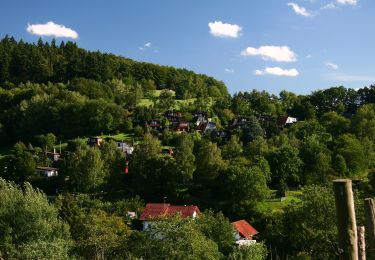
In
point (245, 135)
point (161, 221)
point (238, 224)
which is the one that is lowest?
point (238, 224)

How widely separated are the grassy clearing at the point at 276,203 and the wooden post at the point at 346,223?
37.6 m

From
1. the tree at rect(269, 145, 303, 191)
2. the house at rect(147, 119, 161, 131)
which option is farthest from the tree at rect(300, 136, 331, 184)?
the house at rect(147, 119, 161, 131)

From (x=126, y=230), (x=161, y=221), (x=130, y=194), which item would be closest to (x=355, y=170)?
(x=130, y=194)

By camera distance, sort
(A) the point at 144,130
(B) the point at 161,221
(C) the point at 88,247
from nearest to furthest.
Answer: (B) the point at 161,221 → (C) the point at 88,247 → (A) the point at 144,130

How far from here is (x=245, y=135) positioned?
226 ft

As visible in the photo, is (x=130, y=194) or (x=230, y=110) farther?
(x=230, y=110)

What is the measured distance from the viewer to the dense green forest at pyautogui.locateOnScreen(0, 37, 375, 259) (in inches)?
979

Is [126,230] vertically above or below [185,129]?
below

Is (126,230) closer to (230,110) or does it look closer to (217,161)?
(217,161)

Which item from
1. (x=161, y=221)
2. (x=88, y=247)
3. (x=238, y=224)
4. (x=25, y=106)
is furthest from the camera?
(x=25, y=106)

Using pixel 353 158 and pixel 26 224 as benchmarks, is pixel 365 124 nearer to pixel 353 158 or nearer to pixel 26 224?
pixel 353 158

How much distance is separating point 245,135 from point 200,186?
69.6 ft

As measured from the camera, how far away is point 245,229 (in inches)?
1423

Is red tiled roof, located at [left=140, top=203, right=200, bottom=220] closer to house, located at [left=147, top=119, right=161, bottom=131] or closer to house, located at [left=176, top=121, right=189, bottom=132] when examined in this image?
house, located at [left=147, top=119, right=161, bottom=131]
